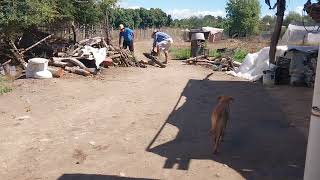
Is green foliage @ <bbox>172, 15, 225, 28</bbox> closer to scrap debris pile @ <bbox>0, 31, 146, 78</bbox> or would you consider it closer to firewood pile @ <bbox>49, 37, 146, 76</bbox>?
firewood pile @ <bbox>49, 37, 146, 76</bbox>

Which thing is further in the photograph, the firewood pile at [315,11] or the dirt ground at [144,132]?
the dirt ground at [144,132]

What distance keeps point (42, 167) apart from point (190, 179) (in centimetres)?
199

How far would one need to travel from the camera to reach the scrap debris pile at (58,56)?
14719mm

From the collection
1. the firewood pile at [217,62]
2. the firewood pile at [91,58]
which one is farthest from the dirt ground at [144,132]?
the firewood pile at [217,62]

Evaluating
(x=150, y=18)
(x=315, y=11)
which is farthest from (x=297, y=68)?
(x=150, y=18)

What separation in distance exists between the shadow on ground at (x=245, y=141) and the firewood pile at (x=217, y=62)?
774cm

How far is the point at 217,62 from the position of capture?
67.5 feet

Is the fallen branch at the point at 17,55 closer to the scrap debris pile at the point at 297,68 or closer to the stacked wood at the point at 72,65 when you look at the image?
the stacked wood at the point at 72,65

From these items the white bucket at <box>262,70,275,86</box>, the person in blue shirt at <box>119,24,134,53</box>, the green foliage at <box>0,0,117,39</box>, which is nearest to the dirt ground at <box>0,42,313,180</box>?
the white bucket at <box>262,70,275,86</box>

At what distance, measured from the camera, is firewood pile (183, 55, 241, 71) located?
19.7 meters

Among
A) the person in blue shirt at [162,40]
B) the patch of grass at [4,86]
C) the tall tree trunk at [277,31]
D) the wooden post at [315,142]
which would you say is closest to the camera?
the wooden post at [315,142]

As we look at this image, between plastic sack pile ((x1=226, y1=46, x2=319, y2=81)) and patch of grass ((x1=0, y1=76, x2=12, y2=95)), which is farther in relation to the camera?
plastic sack pile ((x1=226, y1=46, x2=319, y2=81))

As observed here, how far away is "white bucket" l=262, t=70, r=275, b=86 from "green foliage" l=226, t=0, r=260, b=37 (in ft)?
156

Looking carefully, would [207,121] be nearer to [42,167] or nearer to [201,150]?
[201,150]
